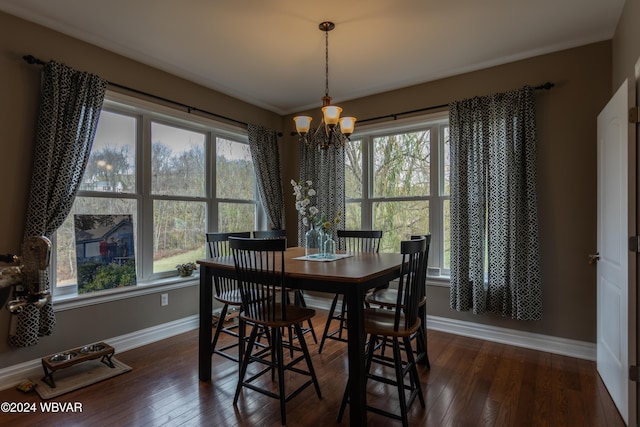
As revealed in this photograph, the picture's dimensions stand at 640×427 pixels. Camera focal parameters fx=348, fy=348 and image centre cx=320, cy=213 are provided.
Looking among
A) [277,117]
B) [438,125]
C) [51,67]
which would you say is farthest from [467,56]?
[51,67]

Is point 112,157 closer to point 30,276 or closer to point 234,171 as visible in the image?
point 234,171

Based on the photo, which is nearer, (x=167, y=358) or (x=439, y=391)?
(x=439, y=391)

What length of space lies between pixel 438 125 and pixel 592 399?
8.69 ft

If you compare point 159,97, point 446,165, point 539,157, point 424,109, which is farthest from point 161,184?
point 539,157

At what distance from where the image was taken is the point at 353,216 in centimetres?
432

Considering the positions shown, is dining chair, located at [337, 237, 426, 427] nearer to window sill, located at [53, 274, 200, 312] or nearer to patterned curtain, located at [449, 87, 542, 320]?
patterned curtain, located at [449, 87, 542, 320]

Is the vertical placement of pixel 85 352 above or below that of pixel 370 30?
below

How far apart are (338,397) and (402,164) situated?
260 cm

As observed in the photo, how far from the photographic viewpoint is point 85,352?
8.54 feet

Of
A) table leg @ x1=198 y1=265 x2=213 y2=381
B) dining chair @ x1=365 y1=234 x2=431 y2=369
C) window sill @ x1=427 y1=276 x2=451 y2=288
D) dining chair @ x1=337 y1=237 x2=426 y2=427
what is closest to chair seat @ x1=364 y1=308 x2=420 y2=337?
dining chair @ x1=337 y1=237 x2=426 y2=427

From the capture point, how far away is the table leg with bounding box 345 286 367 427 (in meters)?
1.83

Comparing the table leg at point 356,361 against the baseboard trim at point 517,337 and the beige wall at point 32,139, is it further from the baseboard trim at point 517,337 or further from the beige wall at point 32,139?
the beige wall at point 32,139

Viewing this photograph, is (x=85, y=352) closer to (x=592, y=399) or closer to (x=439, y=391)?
(x=439, y=391)

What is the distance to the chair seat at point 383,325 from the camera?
192cm
